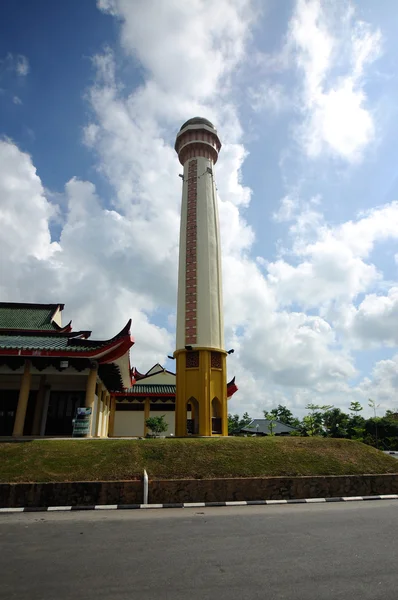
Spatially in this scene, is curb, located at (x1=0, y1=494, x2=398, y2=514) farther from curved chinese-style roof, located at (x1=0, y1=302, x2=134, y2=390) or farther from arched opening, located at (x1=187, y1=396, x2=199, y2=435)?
arched opening, located at (x1=187, y1=396, x2=199, y2=435)

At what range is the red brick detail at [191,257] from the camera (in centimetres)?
2750

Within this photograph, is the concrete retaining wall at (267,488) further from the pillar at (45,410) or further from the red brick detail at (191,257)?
the red brick detail at (191,257)

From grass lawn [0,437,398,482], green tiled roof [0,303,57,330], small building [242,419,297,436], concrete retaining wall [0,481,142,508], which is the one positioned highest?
green tiled roof [0,303,57,330]

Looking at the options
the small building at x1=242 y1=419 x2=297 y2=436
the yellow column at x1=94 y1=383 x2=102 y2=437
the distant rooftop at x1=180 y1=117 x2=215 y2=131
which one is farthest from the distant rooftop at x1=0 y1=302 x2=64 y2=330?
the small building at x1=242 y1=419 x2=297 y2=436

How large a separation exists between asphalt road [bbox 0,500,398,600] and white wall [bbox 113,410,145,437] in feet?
86.3

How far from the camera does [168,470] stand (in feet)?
46.8

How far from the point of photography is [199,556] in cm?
705

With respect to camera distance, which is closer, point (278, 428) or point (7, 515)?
point (7, 515)

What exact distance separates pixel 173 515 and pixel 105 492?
2.84m

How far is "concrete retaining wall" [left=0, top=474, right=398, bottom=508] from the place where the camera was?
1219 centimetres

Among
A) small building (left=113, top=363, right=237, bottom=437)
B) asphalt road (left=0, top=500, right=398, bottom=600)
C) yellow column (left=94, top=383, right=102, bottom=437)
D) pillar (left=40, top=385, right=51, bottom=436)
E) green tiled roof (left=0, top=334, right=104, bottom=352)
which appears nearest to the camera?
asphalt road (left=0, top=500, right=398, bottom=600)

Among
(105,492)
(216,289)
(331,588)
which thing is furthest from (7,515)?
(216,289)

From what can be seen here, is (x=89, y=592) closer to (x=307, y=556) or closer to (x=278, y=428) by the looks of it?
(x=307, y=556)

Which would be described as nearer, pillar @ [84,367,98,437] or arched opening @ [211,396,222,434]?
pillar @ [84,367,98,437]
